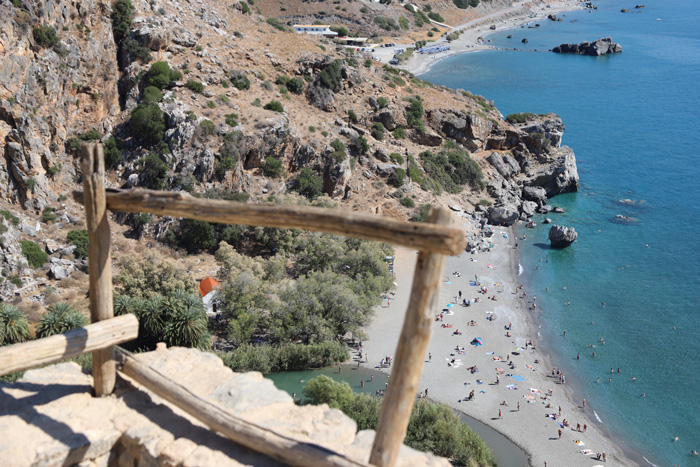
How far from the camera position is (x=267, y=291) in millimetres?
35688

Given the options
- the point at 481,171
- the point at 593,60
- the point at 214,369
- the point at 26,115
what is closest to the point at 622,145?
the point at 481,171

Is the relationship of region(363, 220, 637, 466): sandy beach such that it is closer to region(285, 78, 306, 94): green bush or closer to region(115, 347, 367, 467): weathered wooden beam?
region(285, 78, 306, 94): green bush

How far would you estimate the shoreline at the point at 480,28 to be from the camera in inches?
4562

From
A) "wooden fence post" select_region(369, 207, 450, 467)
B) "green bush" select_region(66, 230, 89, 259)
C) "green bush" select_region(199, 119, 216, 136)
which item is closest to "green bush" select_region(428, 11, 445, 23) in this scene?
"green bush" select_region(199, 119, 216, 136)

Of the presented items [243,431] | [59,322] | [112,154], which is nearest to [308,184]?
[112,154]

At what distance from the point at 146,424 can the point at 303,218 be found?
4334mm

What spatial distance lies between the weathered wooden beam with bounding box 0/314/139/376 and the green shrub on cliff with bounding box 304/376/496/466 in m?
15.9

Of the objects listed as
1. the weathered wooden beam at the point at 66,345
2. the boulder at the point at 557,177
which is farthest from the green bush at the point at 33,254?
the boulder at the point at 557,177

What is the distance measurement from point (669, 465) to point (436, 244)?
96.4 ft

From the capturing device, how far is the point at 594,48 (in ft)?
443

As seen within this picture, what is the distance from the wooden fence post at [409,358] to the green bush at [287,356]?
2254 cm

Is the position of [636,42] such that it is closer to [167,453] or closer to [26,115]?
[26,115]

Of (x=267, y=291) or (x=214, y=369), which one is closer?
(x=214, y=369)

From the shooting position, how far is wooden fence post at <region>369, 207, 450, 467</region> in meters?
7.34
